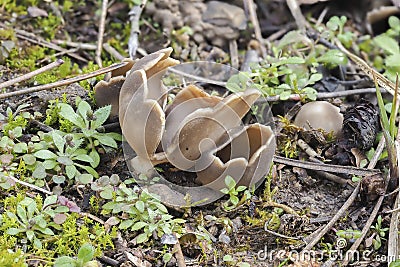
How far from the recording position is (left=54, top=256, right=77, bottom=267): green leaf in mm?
2002

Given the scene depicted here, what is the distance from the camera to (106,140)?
2516 mm

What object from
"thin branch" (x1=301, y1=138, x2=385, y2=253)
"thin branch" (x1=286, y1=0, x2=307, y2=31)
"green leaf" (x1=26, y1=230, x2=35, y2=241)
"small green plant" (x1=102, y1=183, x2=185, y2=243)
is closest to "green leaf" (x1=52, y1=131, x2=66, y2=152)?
"small green plant" (x1=102, y1=183, x2=185, y2=243)

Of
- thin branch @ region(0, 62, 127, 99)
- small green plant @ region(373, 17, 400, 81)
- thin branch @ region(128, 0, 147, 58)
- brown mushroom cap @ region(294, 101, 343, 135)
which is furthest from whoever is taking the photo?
thin branch @ region(128, 0, 147, 58)

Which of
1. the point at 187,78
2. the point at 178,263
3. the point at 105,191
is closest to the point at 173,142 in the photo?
the point at 105,191

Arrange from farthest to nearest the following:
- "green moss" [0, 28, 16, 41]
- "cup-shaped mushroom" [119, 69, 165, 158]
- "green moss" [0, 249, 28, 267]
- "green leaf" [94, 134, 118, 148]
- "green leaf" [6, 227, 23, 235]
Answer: "green moss" [0, 28, 16, 41] < "green leaf" [94, 134, 118, 148] < "cup-shaped mushroom" [119, 69, 165, 158] < "green leaf" [6, 227, 23, 235] < "green moss" [0, 249, 28, 267]

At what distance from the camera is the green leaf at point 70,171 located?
7.81 ft

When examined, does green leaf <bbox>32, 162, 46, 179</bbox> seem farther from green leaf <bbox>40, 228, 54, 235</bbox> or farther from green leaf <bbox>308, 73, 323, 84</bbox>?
green leaf <bbox>308, 73, 323, 84</bbox>

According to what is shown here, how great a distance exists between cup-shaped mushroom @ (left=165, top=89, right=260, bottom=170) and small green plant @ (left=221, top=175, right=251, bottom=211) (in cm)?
18

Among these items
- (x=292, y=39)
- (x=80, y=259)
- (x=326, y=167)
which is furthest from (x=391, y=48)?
(x=80, y=259)

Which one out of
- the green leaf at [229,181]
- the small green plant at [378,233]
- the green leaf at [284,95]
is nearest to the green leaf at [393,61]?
the green leaf at [284,95]

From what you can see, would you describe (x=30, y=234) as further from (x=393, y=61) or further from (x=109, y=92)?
(x=393, y=61)

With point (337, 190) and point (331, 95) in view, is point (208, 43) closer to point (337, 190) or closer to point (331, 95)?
point (331, 95)

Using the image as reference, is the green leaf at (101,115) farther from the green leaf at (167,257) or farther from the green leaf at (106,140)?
the green leaf at (167,257)

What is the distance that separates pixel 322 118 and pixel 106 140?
1151 millimetres
